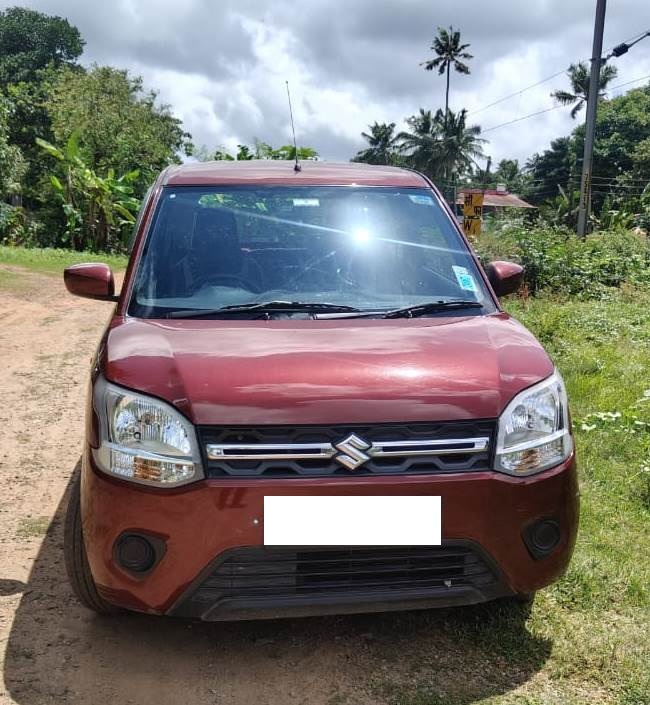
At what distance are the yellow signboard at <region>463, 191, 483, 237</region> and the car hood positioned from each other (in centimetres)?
1342

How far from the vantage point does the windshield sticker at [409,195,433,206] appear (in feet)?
13.4

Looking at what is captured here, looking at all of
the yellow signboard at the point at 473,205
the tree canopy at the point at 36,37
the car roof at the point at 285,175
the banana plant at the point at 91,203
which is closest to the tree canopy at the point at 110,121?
the banana plant at the point at 91,203

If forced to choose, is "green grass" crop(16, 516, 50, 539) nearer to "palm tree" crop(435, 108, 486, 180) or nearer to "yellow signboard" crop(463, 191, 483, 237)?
"yellow signboard" crop(463, 191, 483, 237)

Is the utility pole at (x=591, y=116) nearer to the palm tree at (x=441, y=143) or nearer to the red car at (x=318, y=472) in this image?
the red car at (x=318, y=472)

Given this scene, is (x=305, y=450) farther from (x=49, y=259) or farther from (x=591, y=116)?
(x=49, y=259)

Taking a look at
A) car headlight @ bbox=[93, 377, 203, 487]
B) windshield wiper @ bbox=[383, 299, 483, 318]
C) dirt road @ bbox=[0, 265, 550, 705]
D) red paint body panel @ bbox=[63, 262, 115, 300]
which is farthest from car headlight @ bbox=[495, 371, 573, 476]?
red paint body panel @ bbox=[63, 262, 115, 300]

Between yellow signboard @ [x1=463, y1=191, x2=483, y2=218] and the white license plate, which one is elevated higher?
yellow signboard @ [x1=463, y1=191, x2=483, y2=218]

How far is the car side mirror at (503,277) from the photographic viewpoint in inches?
161

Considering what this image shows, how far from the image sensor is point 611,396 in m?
6.36

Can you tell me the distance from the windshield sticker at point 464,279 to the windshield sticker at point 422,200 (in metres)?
0.49

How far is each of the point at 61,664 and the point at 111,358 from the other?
1.15 meters

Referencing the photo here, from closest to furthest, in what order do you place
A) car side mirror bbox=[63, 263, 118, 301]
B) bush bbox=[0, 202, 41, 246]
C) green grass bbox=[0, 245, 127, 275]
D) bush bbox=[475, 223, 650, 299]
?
car side mirror bbox=[63, 263, 118, 301] → bush bbox=[475, 223, 650, 299] → green grass bbox=[0, 245, 127, 275] → bush bbox=[0, 202, 41, 246]

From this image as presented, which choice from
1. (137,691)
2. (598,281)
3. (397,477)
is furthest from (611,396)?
(598,281)

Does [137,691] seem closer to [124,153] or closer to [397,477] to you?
[397,477]
